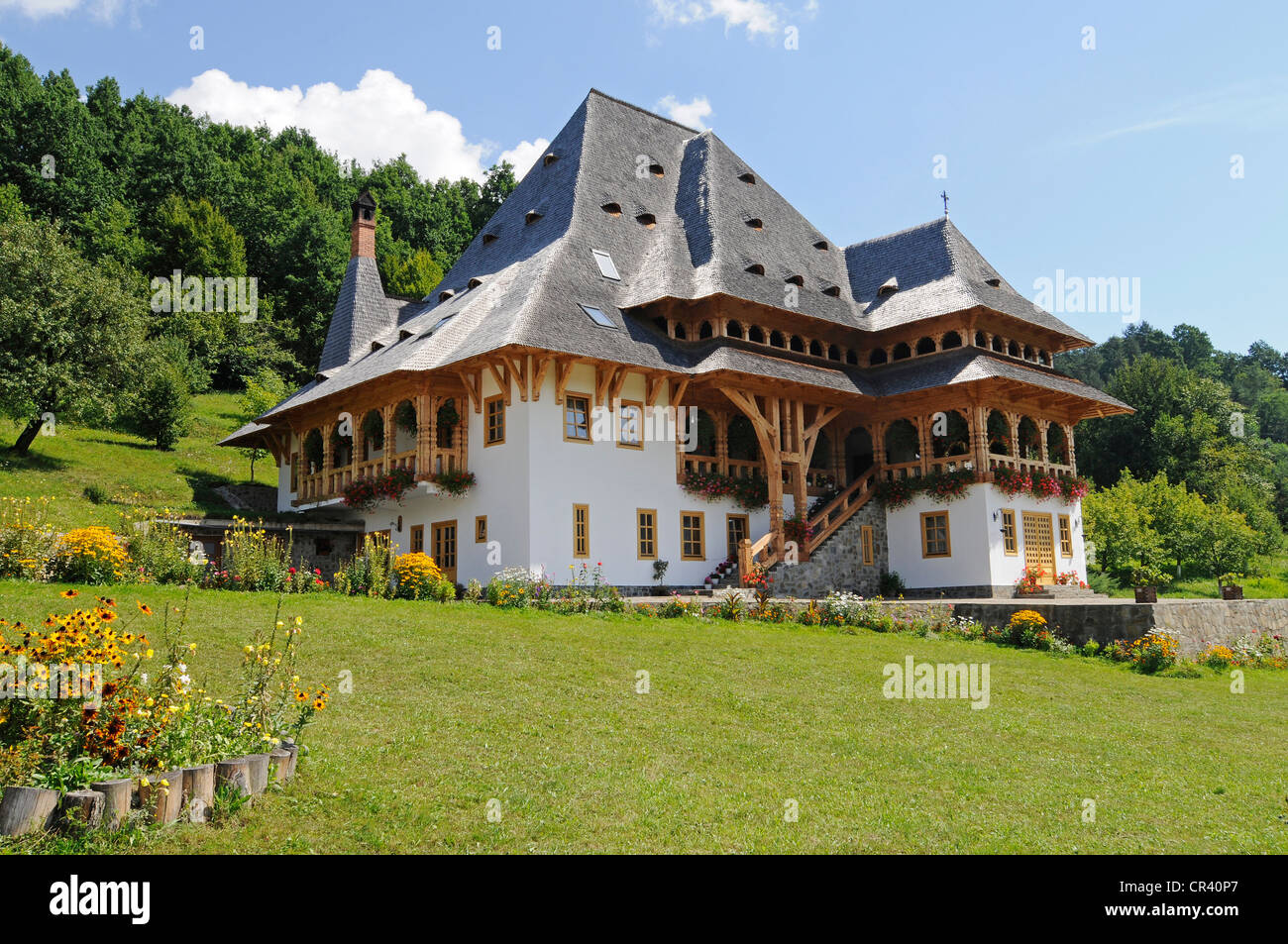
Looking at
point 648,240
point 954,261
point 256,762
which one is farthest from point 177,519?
point 954,261

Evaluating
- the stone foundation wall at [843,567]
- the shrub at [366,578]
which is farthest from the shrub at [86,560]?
the stone foundation wall at [843,567]

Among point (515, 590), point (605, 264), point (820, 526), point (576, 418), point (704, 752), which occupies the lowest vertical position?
point (704, 752)

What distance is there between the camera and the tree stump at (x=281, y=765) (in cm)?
680

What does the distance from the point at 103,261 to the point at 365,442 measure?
24.4 metres

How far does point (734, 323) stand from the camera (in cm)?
2558

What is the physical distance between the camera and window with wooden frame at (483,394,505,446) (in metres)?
22.0

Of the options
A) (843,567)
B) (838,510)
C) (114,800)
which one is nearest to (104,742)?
(114,800)

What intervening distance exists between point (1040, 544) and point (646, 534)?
11.5 m

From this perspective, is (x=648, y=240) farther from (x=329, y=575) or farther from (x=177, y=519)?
(x=177, y=519)

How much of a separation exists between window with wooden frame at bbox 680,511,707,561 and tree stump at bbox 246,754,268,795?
56.5ft

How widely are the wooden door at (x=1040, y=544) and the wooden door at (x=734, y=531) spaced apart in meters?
7.73

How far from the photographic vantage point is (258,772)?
6566mm

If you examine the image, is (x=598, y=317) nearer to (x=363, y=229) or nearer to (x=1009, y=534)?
(x=1009, y=534)

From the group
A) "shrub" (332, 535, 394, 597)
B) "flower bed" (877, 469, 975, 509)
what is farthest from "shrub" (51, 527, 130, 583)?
"flower bed" (877, 469, 975, 509)
